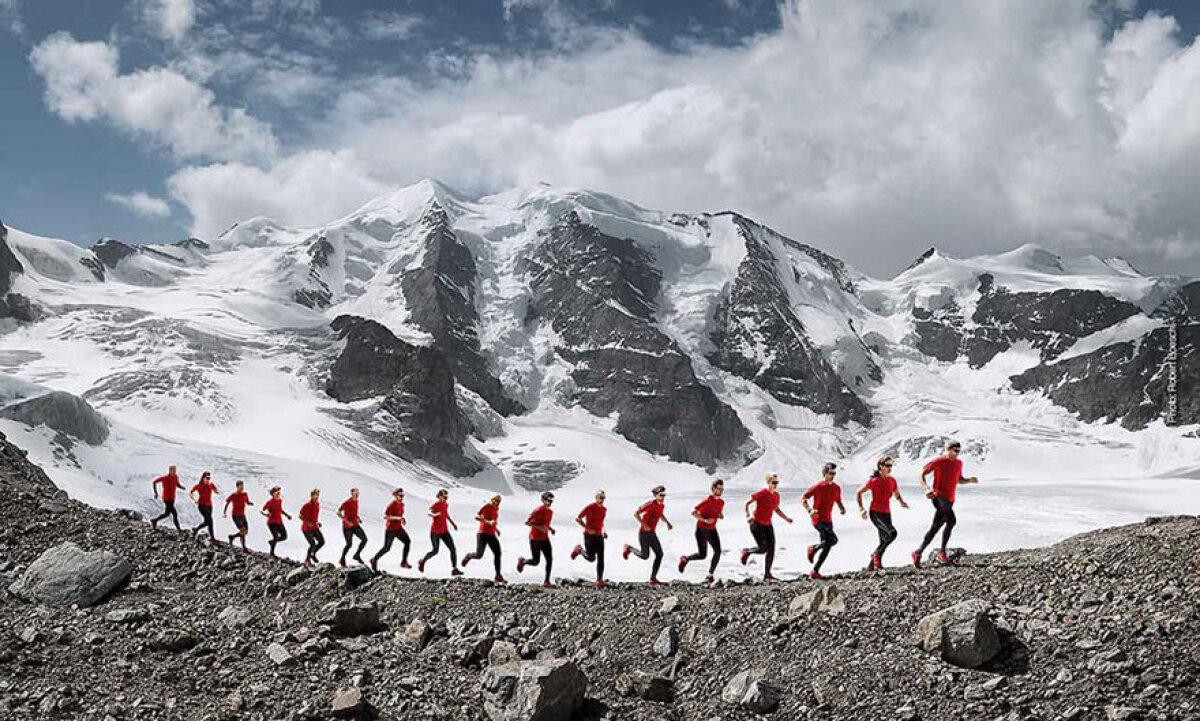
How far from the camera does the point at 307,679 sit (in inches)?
492

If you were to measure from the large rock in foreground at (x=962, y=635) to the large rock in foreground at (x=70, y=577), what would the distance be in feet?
49.9

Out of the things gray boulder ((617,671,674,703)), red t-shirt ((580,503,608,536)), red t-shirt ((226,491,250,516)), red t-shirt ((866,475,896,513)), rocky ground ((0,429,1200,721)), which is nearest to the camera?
rocky ground ((0,429,1200,721))

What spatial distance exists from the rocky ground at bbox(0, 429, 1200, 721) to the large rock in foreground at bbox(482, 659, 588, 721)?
138 millimetres

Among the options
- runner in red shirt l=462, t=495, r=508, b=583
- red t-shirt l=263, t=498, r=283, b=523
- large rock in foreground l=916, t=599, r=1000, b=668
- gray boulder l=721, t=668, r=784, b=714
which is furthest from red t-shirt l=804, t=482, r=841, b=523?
red t-shirt l=263, t=498, r=283, b=523

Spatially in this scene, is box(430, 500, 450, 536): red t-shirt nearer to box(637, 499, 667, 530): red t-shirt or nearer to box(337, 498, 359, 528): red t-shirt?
→ box(337, 498, 359, 528): red t-shirt

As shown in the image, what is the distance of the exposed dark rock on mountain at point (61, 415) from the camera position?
262ft

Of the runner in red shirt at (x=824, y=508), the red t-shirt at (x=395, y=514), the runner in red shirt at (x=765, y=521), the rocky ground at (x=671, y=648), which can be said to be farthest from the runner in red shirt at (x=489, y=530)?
the runner in red shirt at (x=824, y=508)

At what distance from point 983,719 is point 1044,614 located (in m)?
2.26

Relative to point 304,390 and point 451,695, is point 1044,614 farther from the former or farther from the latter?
point 304,390

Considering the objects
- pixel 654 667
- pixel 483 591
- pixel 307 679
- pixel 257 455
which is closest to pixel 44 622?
pixel 307 679

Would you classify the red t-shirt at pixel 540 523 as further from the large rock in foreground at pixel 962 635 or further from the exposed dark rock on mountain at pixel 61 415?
the exposed dark rock on mountain at pixel 61 415

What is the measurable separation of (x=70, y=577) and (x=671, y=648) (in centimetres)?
1214

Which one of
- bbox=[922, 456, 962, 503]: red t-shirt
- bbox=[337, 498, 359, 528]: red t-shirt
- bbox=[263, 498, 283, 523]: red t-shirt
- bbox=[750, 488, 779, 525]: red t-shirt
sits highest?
bbox=[922, 456, 962, 503]: red t-shirt

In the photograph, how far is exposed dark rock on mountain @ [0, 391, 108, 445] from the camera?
7981 centimetres
